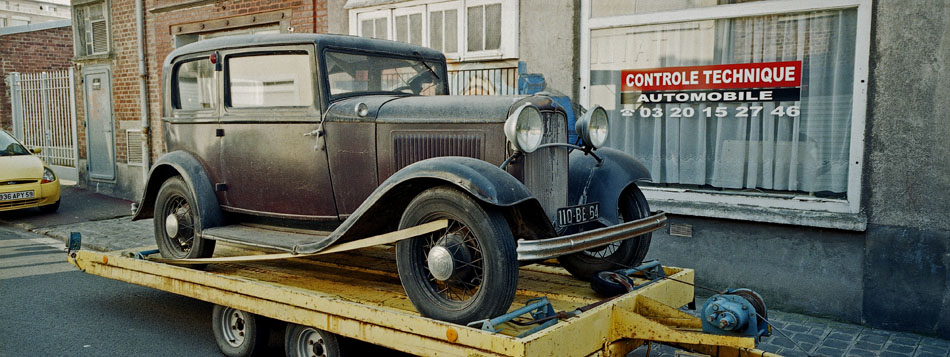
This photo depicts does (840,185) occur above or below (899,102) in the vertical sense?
below

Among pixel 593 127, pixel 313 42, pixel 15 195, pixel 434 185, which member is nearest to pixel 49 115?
pixel 15 195

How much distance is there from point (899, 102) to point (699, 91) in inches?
61.8

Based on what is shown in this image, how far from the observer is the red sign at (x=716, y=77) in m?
6.00

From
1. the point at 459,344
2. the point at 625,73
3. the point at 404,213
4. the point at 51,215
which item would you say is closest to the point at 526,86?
the point at 625,73

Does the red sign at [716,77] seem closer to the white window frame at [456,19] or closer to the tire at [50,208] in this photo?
the white window frame at [456,19]

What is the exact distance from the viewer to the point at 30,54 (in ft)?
55.8

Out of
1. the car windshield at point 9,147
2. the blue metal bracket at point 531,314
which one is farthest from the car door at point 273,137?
the car windshield at point 9,147

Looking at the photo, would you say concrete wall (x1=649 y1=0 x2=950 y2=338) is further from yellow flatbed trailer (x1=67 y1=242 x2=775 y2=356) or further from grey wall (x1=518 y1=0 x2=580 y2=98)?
grey wall (x1=518 y1=0 x2=580 y2=98)

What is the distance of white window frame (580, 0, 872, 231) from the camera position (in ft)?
18.4

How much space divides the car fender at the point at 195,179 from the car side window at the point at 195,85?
38 centimetres

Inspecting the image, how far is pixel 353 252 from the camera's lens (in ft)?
17.2

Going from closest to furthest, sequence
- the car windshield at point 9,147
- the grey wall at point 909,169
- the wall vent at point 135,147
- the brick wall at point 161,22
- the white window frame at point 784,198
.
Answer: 1. the grey wall at point 909,169
2. the white window frame at point 784,198
3. the brick wall at point 161,22
4. the car windshield at point 9,147
5. the wall vent at point 135,147

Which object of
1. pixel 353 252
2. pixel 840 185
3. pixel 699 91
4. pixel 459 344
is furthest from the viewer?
pixel 699 91

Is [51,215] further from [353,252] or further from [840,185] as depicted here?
[840,185]
